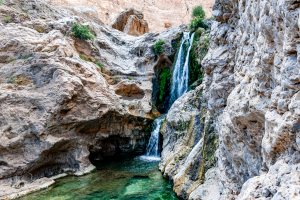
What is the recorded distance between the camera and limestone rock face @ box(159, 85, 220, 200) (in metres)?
6.59

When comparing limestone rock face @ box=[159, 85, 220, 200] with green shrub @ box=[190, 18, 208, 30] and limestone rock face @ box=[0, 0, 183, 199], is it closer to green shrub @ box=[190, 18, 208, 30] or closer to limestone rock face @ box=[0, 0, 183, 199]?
limestone rock face @ box=[0, 0, 183, 199]

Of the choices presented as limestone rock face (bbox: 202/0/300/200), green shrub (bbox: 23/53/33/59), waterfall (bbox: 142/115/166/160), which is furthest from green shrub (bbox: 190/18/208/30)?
green shrub (bbox: 23/53/33/59)

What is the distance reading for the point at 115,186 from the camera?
883cm

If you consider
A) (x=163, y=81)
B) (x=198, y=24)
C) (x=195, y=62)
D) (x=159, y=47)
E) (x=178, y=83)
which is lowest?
(x=178, y=83)

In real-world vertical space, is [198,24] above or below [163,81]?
above

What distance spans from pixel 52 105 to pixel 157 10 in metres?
35.9

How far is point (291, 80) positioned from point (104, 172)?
10259 millimetres

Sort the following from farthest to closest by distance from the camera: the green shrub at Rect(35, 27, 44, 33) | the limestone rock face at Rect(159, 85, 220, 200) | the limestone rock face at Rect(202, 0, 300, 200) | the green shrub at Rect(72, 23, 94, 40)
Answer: the green shrub at Rect(72, 23, 94, 40), the green shrub at Rect(35, 27, 44, 33), the limestone rock face at Rect(159, 85, 220, 200), the limestone rock face at Rect(202, 0, 300, 200)

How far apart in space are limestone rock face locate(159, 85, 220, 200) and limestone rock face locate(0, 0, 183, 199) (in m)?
3.54

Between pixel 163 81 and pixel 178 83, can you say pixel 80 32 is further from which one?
pixel 178 83

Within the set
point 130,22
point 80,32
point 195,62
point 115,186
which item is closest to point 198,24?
point 195,62

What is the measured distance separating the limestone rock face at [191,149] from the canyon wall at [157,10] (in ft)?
96.2

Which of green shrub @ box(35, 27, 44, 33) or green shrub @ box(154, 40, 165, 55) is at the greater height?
green shrub @ box(35, 27, 44, 33)

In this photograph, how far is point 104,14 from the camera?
1348 inches
